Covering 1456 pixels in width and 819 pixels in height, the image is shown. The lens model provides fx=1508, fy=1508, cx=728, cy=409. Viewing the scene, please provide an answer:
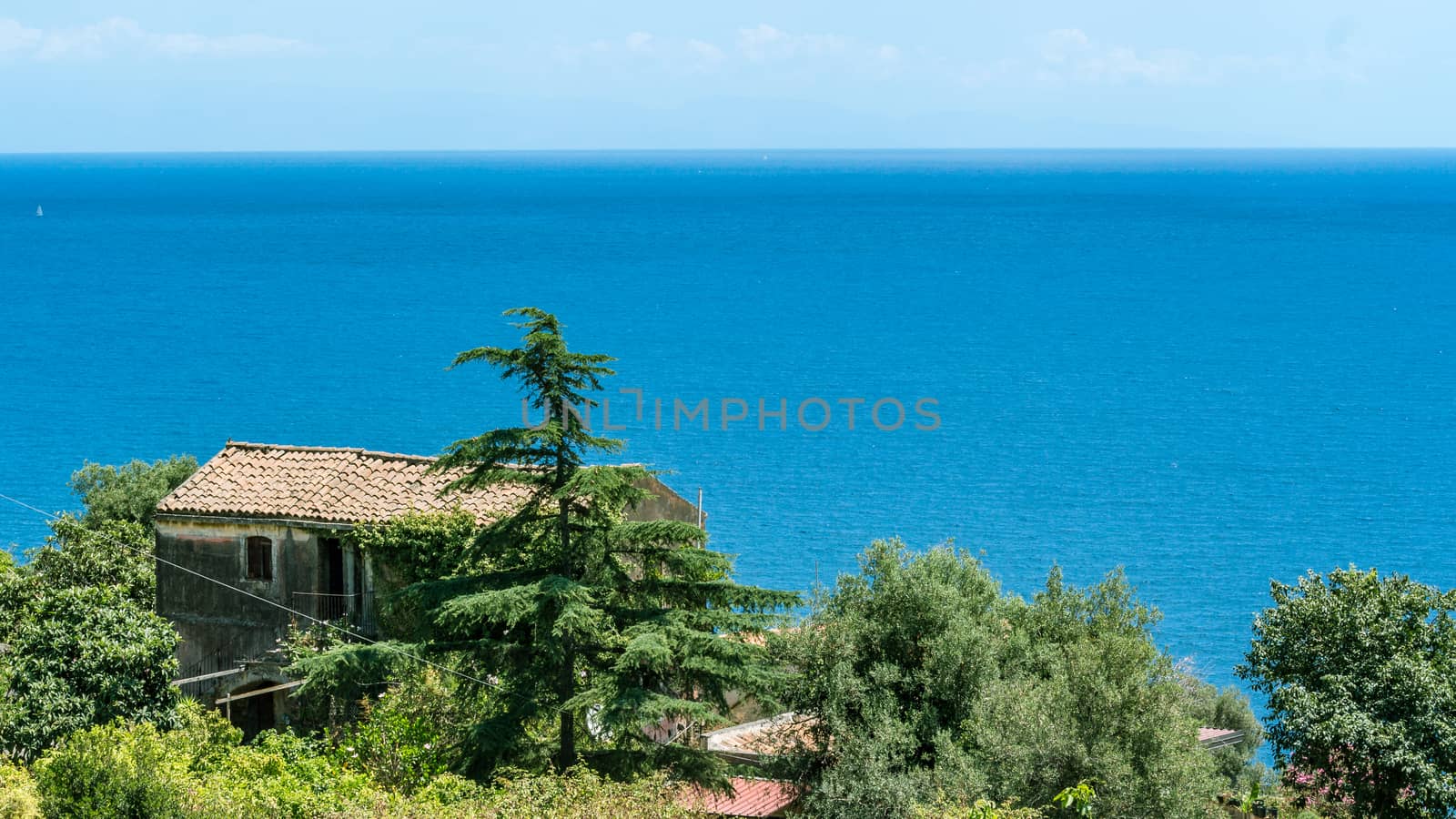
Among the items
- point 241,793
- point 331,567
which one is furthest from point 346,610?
point 241,793

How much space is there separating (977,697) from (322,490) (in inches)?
436

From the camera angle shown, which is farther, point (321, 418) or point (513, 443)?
point (321, 418)

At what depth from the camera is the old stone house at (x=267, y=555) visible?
23656 mm

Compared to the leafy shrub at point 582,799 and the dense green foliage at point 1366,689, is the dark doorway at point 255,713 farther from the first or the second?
the dense green foliage at point 1366,689

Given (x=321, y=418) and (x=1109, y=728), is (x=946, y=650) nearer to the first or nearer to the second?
(x=1109, y=728)

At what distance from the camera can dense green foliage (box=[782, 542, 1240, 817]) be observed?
1794 centimetres

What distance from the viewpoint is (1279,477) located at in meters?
71.2

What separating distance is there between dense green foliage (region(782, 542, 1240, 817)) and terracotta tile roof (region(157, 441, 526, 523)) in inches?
238

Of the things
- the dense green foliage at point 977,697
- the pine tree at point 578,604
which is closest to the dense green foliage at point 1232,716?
the dense green foliage at point 977,697

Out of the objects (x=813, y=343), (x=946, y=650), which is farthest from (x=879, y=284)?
(x=946, y=650)

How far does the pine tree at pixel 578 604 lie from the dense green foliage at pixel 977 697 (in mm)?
1564

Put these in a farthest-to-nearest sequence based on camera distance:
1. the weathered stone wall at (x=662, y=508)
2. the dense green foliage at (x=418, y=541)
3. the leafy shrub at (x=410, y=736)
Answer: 1. the weathered stone wall at (x=662, y=508)
2. the dense green foliage at (x=418, y=541)
3. the leafy shrub at (x=410, y=736)

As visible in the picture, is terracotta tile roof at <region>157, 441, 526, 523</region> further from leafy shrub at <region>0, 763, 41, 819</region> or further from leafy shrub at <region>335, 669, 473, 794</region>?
leafy shrub at <region>0, 763, 41, 819</region>

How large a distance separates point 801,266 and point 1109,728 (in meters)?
129
